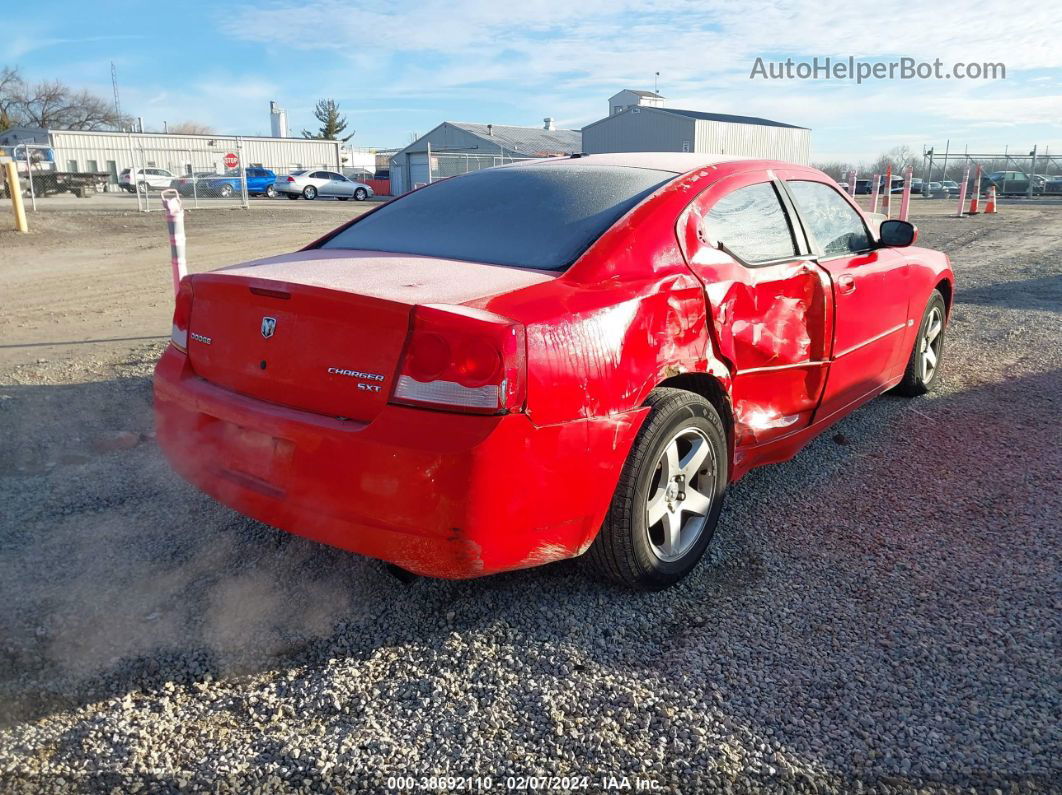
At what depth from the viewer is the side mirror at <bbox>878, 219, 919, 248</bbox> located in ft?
14.7

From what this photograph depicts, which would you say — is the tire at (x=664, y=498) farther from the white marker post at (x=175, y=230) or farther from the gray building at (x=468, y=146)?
the gray building at (x=468, y=146)

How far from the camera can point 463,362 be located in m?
2.36

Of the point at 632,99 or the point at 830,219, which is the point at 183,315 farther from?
the point at 632,99

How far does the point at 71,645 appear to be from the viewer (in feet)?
Result: 8.73

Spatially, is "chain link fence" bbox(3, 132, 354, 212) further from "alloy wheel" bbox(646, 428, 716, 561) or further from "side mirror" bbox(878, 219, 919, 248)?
"alloy wheel" bbox(646, 428, 716, 561)

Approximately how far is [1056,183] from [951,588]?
42305 mm

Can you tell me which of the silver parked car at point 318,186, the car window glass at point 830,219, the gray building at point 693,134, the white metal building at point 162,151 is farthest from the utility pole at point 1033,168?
the car window glass at point 830,219

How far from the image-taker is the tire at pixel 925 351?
5352 millimetres

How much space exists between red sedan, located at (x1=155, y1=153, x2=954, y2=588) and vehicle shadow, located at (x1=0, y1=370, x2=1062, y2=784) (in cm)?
28

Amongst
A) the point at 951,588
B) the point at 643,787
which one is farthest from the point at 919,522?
the point at 643,787

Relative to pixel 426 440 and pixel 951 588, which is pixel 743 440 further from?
pixel 426 440

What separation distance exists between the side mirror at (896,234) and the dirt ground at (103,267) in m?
5.74

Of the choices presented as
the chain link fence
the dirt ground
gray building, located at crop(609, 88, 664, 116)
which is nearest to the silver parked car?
the chain link fence

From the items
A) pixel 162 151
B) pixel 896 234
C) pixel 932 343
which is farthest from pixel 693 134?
pixel 896 234
